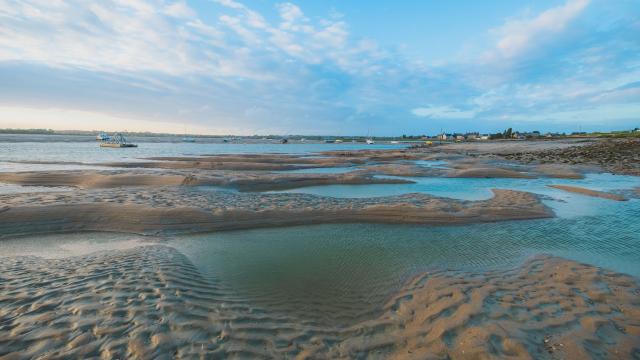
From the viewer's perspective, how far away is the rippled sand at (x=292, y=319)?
526 cm

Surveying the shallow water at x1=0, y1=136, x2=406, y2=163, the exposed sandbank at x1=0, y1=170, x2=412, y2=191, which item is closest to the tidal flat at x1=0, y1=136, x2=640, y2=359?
the exposed sandbank at x1=0, y1=170, x2=412, y2=191

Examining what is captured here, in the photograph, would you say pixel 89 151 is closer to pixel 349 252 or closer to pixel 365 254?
pixel 349 252

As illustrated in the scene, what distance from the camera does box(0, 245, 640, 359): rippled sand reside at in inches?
207

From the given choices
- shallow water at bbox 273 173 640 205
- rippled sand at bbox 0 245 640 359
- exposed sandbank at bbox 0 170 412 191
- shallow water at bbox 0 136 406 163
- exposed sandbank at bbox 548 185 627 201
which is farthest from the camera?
shallow water at bbox 0 136 406 163

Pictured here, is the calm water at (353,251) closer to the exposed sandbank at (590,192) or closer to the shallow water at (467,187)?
the exposed sandbank at (590,192)

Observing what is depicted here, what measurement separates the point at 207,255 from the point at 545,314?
335 inches

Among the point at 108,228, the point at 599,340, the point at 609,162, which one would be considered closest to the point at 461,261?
the point at 599,340

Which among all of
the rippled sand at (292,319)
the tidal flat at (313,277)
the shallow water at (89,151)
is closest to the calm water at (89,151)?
the shallow water at (89,151)

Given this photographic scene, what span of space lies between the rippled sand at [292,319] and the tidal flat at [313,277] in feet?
0.11

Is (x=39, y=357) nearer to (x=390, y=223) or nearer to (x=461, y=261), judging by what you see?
(x=461, y=261)

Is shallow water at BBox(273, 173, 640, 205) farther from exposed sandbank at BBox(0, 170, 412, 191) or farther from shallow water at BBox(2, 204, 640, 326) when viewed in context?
shallow water at BBox(2, 204, 640, 326)

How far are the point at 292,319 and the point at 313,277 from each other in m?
2.23

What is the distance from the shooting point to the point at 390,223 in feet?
46.6

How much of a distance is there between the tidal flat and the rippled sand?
3cm
